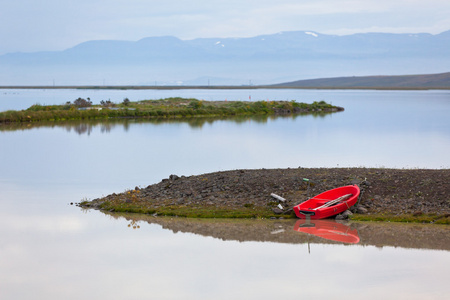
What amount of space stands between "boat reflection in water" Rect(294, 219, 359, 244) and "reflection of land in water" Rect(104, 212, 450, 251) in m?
0.09

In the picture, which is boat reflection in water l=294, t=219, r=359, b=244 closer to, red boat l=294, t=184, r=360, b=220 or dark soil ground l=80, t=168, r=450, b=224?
red boat l=294, t=184, r=360, b=220

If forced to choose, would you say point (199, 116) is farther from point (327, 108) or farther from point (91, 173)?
point (91, 173)

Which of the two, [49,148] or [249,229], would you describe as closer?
[249,229]

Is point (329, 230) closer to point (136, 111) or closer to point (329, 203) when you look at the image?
point (329, 203)

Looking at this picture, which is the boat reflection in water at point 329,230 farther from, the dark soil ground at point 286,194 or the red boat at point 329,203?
the dark soil ground at point 286,194

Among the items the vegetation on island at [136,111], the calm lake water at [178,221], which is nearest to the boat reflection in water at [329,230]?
the calm lake water at [178,221]

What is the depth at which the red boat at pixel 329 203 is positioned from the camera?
1417cm

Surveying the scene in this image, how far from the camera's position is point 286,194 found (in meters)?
15.2

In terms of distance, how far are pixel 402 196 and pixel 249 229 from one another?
12.9 feet

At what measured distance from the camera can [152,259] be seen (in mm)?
11633

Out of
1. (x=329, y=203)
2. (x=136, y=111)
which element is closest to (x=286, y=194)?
(x=329, y=203)

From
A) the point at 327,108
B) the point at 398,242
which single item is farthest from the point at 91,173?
the point at 327,108

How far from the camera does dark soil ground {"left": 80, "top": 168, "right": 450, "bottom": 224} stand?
47.1ft

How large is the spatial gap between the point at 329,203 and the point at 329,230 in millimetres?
958
